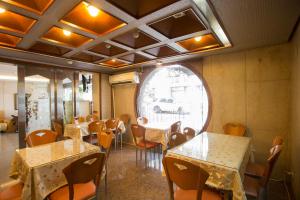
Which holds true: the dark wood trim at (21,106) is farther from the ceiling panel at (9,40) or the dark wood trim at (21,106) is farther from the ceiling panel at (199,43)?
the ceiling panel at (199,43)

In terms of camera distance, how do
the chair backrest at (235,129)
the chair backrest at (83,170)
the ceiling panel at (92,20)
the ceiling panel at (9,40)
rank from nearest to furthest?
the chair backrest at (83,170)
the ceiling panel at (92,20)
the ceiling panel at (9,40)
the chair backrest at (235,129)

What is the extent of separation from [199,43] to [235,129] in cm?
173

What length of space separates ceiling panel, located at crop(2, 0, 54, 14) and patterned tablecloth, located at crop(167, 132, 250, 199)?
2003 mm

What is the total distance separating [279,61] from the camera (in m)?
2.61

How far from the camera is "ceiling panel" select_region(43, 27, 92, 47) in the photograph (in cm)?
227

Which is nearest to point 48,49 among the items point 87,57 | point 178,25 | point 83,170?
point 87,57

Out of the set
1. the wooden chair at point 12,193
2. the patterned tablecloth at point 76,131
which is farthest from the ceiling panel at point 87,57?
the wooden chair at point 12,193

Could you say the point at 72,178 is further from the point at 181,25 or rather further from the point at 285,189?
the point at 285,189

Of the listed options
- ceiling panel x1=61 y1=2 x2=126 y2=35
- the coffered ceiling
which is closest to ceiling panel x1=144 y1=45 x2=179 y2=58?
the coffered ceiling

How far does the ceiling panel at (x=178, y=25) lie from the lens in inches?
75.0

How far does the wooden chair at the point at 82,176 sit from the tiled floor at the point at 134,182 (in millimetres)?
689

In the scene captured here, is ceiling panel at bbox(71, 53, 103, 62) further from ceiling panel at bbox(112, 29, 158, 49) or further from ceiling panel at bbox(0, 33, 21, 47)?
ceiling panel at bbox(112, 29, 158, 49)

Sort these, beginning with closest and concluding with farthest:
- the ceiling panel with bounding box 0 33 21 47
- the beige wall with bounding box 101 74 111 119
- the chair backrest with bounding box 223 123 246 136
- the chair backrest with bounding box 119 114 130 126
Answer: the ceiling panel with bounding box 0 33 21 47, the chair backrest with bounding box 223 123 246 136, the chair backrest with bounding box 119 114 130 126, the beige wall with bounding box 101 74 111 119

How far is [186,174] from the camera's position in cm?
126
